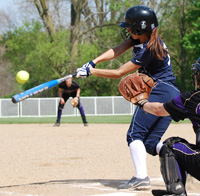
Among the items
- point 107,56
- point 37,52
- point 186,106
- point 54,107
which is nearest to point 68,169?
point 107,56

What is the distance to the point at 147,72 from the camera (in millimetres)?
4902

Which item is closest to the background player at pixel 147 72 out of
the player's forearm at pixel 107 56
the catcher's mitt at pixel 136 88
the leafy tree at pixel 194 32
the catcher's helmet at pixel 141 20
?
the catcher's helmet at pixel 141 20

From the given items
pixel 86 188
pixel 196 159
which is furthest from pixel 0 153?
→ pixel 196 159

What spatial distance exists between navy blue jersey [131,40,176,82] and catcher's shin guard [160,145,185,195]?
126 centimetres

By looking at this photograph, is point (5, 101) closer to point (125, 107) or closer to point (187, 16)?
point (125, 107)

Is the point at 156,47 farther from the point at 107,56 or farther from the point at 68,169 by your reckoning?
the point at 68,169

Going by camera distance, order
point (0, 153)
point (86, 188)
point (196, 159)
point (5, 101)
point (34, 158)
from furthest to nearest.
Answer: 1. point (5, 101)
2. point (0, 153)
3. point (34, 158)
4. point (86, 188)
5. point (196, 159)

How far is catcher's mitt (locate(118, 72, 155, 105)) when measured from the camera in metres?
4.07

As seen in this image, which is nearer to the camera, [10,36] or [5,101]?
[5,101]

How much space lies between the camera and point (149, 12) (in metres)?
4.89

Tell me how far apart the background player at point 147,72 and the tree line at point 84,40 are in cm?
2670

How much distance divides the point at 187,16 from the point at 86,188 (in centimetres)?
3218

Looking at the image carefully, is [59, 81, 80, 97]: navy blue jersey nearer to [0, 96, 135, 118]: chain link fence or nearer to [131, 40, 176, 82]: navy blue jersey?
[131, 40, 176, 82]: navy blue jersey

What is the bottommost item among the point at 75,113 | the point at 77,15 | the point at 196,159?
the point at 75,113
